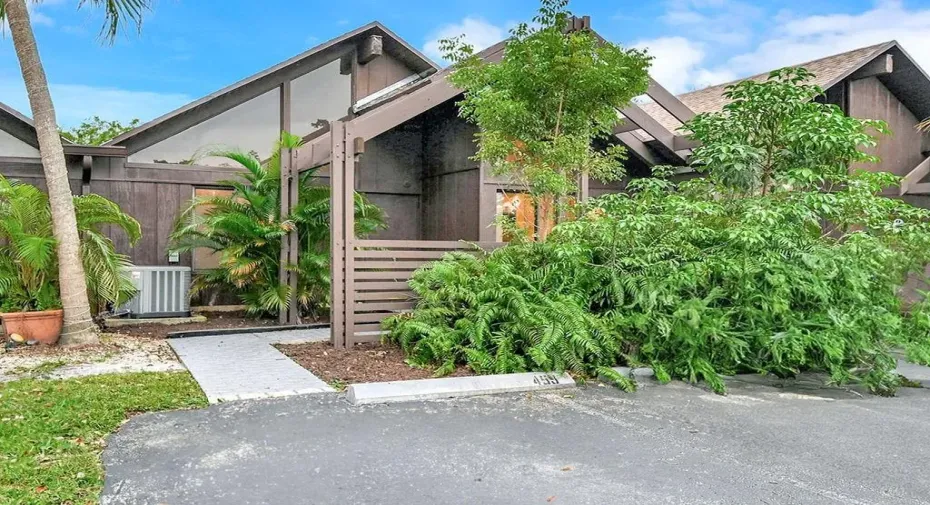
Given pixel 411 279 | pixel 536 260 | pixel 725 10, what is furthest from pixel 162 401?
pixel 725 10

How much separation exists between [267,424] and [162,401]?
106cm

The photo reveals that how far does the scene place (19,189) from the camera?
7680 mm

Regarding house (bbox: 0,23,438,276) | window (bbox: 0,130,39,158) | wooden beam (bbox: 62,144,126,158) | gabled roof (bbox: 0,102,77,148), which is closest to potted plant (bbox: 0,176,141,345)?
wooden beam (bbox: 62,144,126,158)

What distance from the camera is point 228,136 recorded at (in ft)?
34.3

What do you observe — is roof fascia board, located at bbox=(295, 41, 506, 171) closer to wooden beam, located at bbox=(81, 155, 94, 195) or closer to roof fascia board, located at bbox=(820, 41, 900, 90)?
wooden beam, located at bbox=(81, 155, 94, 195)

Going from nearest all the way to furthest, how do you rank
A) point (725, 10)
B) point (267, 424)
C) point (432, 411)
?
point (267, 424), point (432, 411), point (725, 10)

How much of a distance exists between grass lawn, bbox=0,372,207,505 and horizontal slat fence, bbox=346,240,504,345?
2.13 meters

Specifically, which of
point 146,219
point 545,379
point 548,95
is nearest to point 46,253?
point 146,219

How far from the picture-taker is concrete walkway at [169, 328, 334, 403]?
538 centimetres

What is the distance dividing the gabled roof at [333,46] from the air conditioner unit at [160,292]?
1.96 meters

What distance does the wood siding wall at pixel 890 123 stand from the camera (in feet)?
40.4

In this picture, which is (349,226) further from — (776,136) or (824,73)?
(824,73)

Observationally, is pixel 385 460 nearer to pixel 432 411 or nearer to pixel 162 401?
pixel 432 411

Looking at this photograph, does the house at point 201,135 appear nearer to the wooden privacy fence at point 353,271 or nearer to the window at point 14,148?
the window at point 14,148
